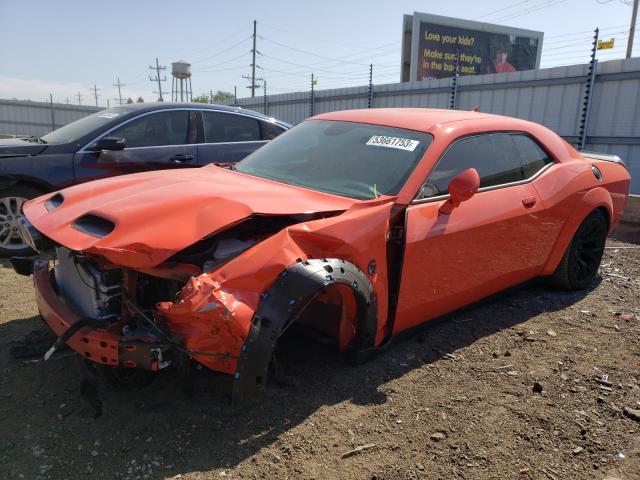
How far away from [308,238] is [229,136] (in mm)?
4255

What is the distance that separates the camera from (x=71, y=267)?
284 centimetres

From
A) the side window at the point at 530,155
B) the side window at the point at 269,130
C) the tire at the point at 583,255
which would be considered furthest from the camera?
the side window at the point at 269,130

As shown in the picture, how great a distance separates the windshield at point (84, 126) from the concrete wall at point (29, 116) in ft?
66.4

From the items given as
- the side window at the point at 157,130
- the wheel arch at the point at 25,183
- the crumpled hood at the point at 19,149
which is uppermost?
the side window at the point at 157,130

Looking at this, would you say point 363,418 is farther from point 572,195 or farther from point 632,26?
point 632,26

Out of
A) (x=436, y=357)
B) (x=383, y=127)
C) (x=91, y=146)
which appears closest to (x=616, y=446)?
(x=436, y=357)

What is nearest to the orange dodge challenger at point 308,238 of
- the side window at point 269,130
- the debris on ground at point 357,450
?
the debris on ground at point 357,450

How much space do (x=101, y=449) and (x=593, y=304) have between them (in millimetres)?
4048

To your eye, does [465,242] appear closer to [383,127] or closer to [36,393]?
[383,127]

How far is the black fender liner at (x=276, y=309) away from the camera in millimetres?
2260

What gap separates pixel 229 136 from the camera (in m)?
6.45

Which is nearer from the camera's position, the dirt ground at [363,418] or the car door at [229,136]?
the dirt ground at [363,418]

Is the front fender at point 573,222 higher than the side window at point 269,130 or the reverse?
the reverse

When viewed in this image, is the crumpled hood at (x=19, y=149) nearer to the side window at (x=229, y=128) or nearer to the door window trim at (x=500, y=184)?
the side window at (x=229, y=128)
